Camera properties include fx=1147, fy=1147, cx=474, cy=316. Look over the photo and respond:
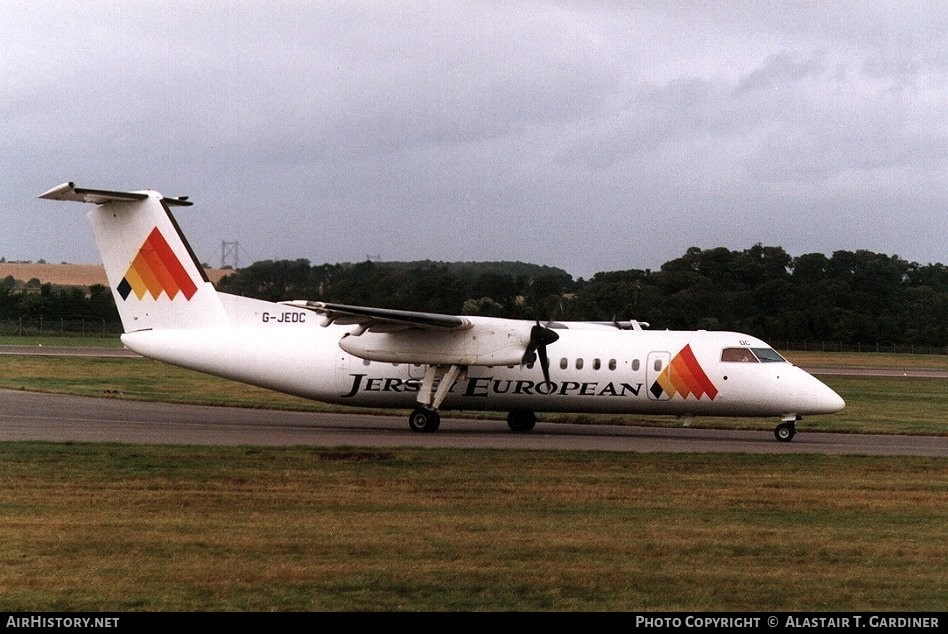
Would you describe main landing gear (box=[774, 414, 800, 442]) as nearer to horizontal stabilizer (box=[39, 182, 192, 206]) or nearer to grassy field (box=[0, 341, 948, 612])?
grassy field (box=[0, 341, 948, 612])

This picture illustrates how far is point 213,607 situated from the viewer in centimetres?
932

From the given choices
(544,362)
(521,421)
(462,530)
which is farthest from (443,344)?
(462,530)

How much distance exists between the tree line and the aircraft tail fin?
276 inches

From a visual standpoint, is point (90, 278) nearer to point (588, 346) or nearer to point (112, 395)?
point (112, 395)

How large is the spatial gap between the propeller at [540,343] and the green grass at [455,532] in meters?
5.36

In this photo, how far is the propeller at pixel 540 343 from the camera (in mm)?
25812

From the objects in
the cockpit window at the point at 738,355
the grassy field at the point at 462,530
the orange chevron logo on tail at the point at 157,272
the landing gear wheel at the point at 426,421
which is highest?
the orange chevron logo on tail at the point at 157,272

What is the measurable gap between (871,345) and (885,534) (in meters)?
61.2

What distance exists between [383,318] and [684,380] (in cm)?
698

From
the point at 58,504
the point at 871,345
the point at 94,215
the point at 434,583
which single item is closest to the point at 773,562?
the point at 434,583

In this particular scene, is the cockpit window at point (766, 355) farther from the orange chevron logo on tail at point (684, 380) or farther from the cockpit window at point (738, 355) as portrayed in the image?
the orange chevron logo on tail at point (684, 380)

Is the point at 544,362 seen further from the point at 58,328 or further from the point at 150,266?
the point at 58,328

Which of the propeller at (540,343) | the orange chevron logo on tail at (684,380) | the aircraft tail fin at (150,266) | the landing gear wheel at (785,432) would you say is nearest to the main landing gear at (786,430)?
the landing gear wheel at (785,432)

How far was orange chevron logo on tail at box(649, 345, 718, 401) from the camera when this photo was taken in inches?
1024
